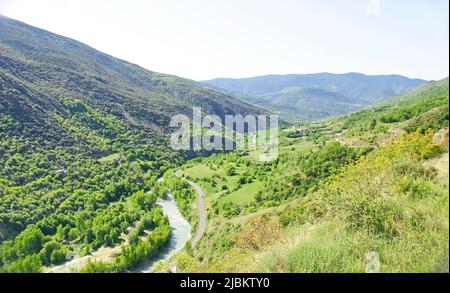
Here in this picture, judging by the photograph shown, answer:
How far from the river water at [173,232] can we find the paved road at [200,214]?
100 centimetres

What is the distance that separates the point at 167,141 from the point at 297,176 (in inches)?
1901

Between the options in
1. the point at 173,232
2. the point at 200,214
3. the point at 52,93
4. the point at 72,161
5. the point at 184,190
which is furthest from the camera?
the point at 52,93

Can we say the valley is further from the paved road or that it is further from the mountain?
the mountain

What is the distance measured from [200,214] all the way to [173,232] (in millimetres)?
5091

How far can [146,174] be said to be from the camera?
214 feet

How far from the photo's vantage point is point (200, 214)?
45.2 meters

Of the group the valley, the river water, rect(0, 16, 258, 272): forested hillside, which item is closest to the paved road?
the valley

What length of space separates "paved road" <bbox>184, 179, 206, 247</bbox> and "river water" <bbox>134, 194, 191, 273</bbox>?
3.27ft

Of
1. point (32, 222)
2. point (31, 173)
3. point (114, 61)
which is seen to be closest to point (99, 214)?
point (32, 222)

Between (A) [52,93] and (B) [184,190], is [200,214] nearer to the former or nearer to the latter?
(B) [184,190]

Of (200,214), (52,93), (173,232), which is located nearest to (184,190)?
(200,214)

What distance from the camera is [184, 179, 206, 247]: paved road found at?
3808 centimetres
